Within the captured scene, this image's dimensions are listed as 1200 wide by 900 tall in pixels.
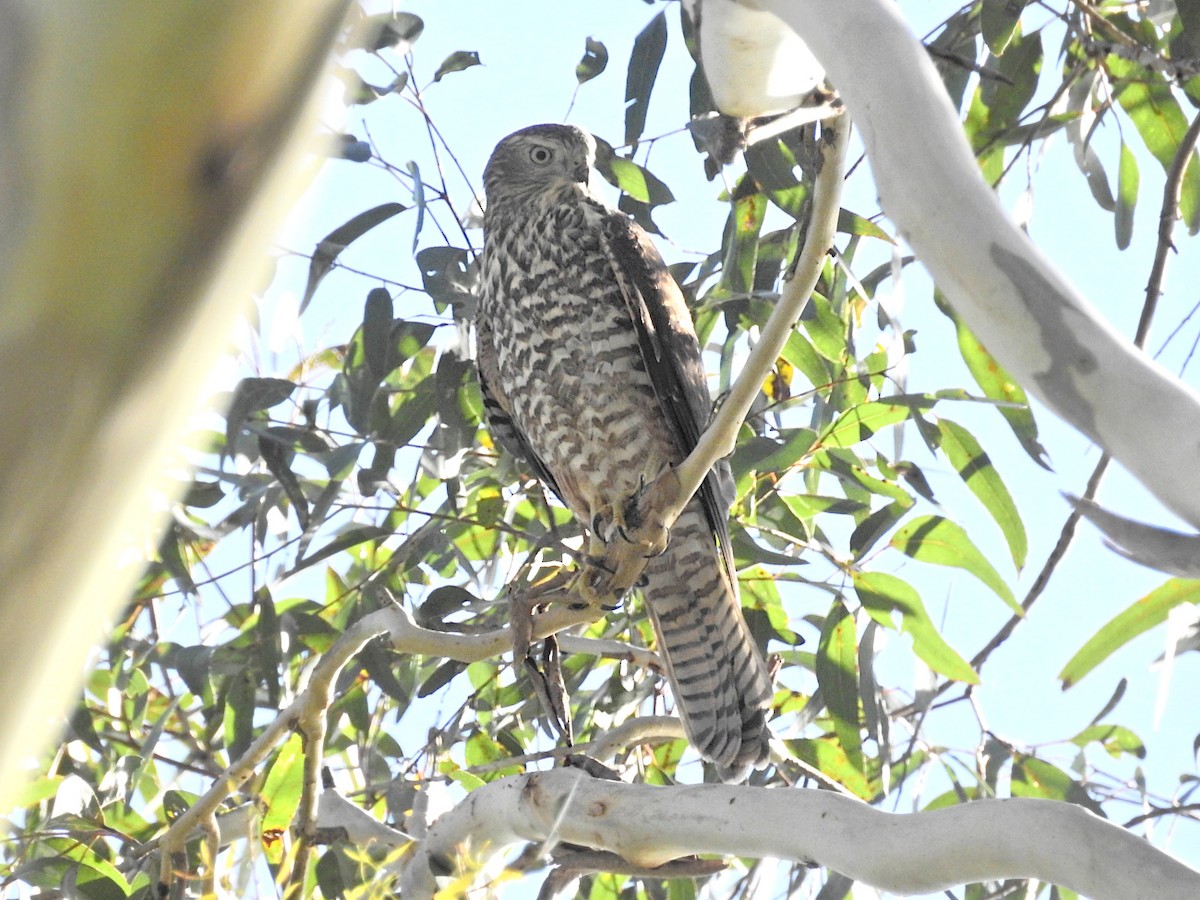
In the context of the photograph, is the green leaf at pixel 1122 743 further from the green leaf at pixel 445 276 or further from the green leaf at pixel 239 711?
the green leaf at pixel 239 711

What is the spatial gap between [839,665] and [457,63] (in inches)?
52.1

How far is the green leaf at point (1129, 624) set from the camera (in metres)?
1.79

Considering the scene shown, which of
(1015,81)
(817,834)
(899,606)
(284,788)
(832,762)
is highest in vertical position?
(1015,81)

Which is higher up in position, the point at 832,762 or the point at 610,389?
the point at 610,389

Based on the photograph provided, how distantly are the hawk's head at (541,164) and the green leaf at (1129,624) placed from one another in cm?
146

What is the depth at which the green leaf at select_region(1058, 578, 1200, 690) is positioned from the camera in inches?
70.6

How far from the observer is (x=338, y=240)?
2.37 m

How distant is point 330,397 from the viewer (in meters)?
2.54

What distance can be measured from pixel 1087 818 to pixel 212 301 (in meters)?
1.08

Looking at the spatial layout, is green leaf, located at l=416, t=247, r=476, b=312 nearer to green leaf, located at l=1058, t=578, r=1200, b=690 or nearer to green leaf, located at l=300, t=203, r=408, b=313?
green leaf, located at l=300, t=203, r=408, b=313

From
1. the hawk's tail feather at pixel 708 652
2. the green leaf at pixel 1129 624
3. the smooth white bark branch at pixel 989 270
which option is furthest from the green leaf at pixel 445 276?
the smooth white bark branch at pixel 989 270

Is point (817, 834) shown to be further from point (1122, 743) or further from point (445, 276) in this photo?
point (1122, 743)

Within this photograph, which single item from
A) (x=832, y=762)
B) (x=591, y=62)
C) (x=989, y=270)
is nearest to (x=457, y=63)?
(x=591, y=62)

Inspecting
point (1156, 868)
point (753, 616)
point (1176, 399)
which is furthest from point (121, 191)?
point (753, 616)
